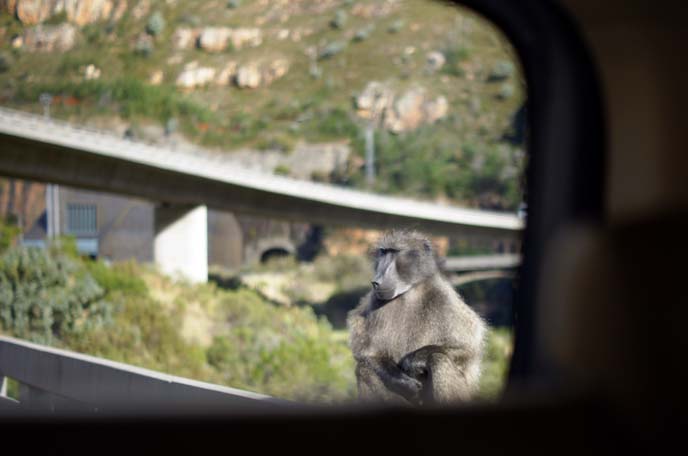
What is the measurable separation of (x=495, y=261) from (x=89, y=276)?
90.1 feet

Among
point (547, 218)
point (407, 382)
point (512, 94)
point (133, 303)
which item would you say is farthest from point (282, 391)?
point (512, 94)

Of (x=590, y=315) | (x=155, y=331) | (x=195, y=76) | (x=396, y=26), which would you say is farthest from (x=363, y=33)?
(x=590, y=315)

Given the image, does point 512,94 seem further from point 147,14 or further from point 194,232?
point 194,232

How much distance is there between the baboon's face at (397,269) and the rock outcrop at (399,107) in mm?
60055

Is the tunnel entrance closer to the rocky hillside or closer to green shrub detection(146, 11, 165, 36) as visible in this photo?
the rocky hillside

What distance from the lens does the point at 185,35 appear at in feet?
242

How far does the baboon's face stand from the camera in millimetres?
5801

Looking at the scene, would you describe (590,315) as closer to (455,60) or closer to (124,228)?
(124,228)

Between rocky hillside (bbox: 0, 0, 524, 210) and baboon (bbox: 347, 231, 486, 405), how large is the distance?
48462mm

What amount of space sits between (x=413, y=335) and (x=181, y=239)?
1004 inches

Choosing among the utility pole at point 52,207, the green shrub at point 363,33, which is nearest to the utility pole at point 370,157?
the green shrub at point 363,33

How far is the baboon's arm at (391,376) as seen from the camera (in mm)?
5371

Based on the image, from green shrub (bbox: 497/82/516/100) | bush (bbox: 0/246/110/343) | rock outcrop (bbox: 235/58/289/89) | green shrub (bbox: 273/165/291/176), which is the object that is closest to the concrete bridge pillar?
bush (bbox: 0/246/110/343)

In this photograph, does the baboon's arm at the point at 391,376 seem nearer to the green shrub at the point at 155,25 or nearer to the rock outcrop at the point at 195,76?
the rock outcrop at the point at 195,76
